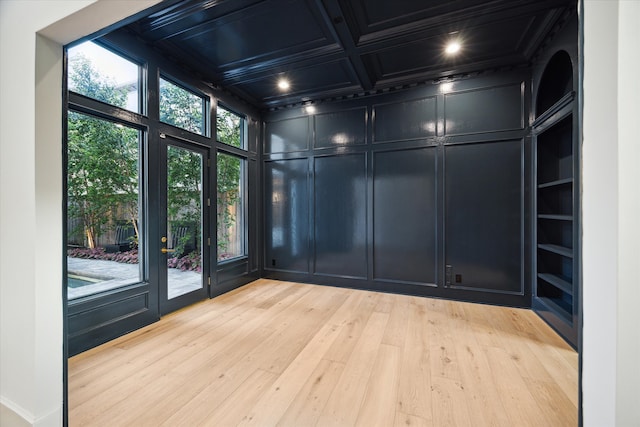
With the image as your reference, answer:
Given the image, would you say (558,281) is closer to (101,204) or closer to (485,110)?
(485,110)

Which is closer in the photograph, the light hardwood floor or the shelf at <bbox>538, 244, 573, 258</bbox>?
the light hardwood floor

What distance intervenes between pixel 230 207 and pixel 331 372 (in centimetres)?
306

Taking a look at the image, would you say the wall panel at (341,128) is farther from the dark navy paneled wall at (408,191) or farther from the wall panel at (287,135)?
the wall panel at (287,135)

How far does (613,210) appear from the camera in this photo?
2.41ft

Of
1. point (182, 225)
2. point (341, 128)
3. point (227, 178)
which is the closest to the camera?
point (182, 225)

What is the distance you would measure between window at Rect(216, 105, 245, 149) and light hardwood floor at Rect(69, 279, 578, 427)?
265 centimetres

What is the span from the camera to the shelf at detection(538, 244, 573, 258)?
2.67 m

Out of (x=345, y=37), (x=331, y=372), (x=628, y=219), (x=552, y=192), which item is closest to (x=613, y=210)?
(x=628, y=219)

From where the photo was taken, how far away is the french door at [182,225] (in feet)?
10.2

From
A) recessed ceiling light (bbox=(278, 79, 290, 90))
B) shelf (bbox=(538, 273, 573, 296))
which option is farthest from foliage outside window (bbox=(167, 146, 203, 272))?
shelf (bbox=(538, 273, 573, 296))

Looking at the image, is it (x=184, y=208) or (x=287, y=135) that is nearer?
(x=184, y=208)

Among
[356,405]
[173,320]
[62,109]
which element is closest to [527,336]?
[356,405]

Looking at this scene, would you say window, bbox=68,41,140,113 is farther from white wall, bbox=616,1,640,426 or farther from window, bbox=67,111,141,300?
white wall, bbox=616,1,640,426

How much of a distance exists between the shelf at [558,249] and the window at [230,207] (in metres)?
4.32
